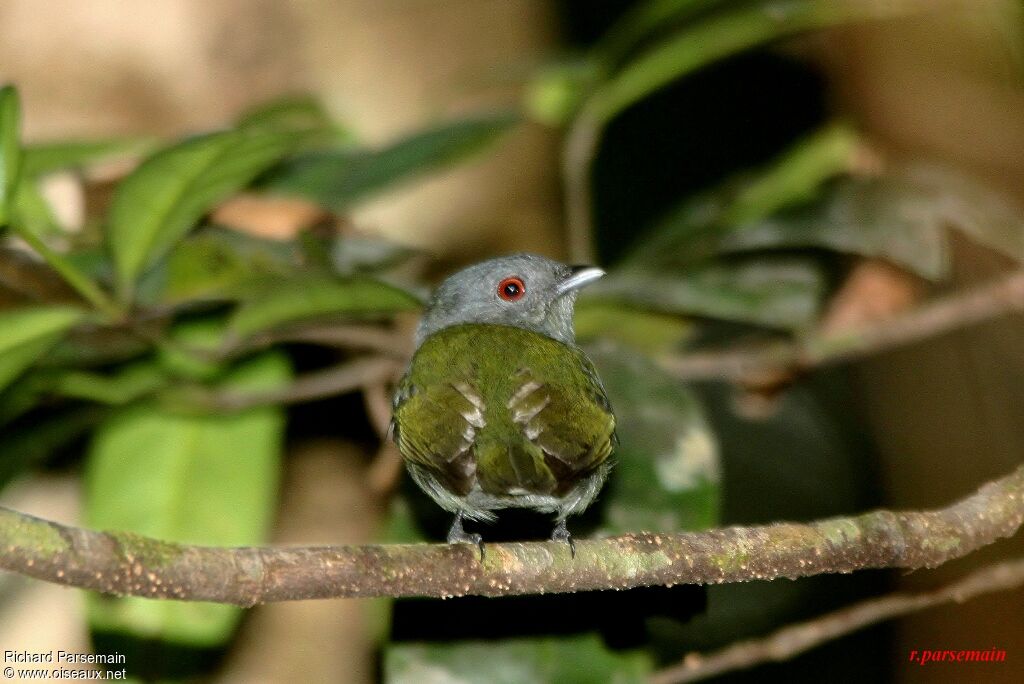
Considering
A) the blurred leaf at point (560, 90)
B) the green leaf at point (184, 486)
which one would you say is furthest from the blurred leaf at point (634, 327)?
the green leaf at point (184, 486)

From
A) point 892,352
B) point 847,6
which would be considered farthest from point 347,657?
point 892,352

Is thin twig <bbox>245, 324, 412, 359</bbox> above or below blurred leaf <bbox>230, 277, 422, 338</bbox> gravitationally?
above

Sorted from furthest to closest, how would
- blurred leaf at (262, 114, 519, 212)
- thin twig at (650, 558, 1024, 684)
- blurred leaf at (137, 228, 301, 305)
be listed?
blurred leaf at (262, 114, 519, 212)
blurred leaf at (137, 228, 301, 305)
thin twig at (650, 558, 1024, 684)

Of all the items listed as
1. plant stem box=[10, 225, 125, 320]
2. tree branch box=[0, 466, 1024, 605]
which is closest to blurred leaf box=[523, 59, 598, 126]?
plant stem box=[10, 225, 125, 320]

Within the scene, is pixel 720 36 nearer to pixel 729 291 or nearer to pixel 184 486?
pixel 729 291

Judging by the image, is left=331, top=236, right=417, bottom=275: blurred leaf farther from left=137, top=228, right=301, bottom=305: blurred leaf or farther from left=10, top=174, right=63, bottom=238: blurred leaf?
left=10, top=174, right=63, bottom=238: blurred leaf

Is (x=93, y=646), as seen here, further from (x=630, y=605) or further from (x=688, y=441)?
(x=688, y=441)
